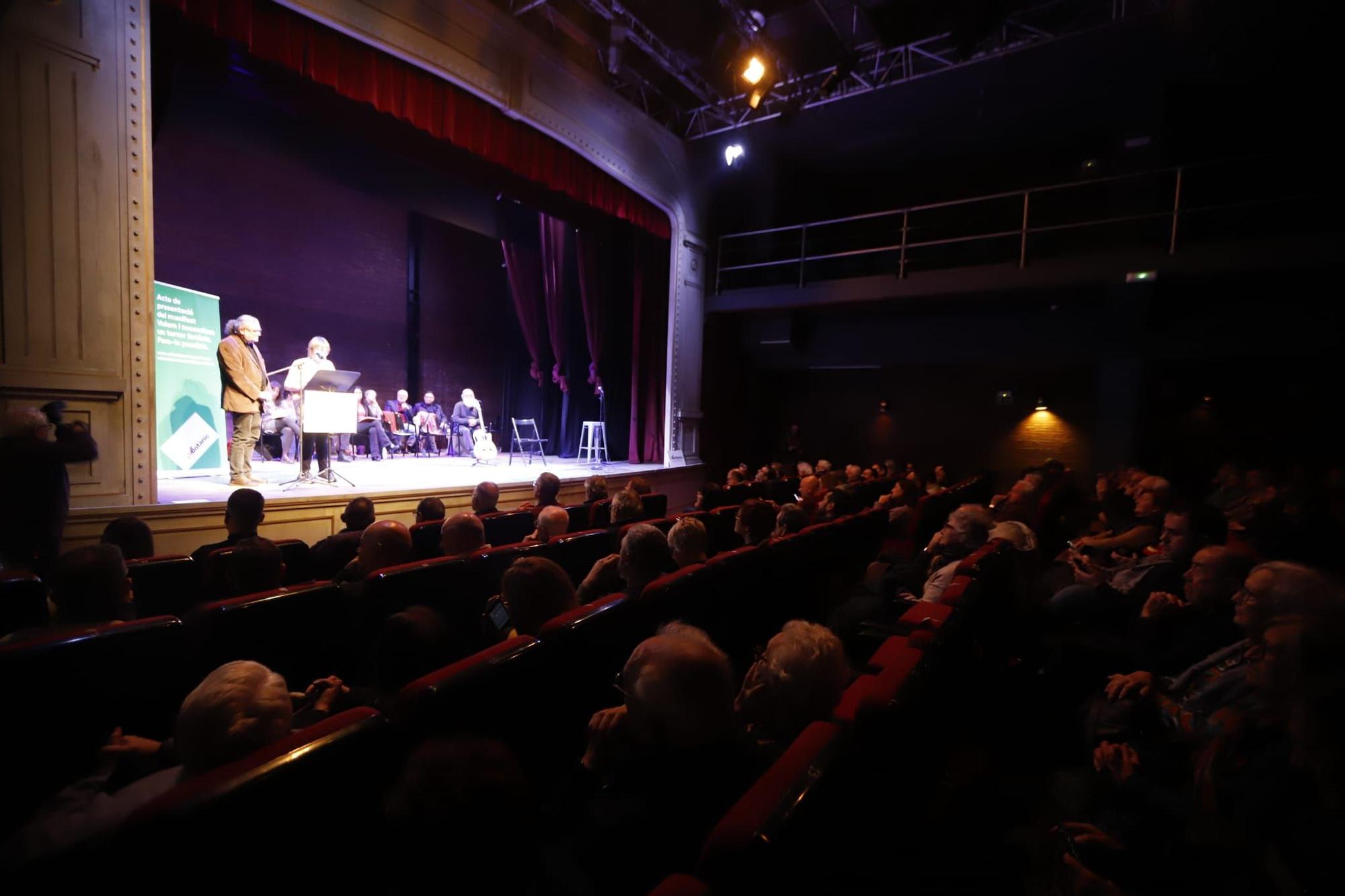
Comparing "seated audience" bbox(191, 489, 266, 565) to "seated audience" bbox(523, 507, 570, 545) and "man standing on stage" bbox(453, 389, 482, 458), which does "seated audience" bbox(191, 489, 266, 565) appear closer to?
"seated audience" bbox(523, 507, 570, 545)

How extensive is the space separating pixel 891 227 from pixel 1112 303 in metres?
3.17

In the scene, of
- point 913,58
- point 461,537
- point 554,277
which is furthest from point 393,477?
point 913,58

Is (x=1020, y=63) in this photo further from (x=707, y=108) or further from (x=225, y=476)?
(x=225, y=476)

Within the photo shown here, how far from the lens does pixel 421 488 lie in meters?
4.64

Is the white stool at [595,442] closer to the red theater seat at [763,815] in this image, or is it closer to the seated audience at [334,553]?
the seated audience at [334,553]

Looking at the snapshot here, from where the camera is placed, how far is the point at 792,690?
3.99 ft

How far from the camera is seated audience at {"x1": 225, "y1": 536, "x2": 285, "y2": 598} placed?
1873 mm

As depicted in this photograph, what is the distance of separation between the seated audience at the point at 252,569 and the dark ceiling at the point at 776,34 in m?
5.48

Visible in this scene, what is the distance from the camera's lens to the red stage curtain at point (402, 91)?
152 inches

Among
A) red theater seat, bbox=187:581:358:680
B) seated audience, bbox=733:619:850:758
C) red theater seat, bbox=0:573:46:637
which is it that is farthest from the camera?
red theater seat, bbox=0:573:46:637

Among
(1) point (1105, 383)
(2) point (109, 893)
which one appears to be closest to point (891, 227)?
(1) point (1105, 383)

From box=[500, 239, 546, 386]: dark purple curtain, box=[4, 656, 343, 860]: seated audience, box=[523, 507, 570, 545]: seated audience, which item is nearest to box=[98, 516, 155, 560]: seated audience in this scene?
box=[523, 507, 570, 545]: seated audience

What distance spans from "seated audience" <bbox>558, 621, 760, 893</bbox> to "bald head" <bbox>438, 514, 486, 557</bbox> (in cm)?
153

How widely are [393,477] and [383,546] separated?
144 inches
